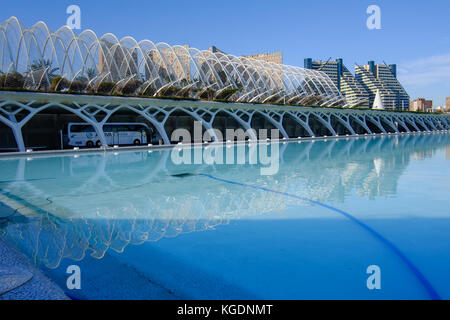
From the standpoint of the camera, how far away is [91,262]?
3721mm

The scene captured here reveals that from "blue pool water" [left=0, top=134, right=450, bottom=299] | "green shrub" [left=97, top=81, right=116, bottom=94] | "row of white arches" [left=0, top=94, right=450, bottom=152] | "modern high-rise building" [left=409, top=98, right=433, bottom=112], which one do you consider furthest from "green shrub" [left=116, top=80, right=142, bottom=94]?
"modern high-rise building" [left=409, top=98, right=433, bottom=112]

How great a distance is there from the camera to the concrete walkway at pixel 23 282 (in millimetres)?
2744

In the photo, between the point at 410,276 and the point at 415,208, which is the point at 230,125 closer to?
the point at 415,208

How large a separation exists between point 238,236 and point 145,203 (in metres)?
2.74

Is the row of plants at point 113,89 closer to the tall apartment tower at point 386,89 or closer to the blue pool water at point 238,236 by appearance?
the blue pool water at point 238,236

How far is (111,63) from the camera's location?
25.9 metres

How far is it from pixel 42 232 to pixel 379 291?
14.4 feet

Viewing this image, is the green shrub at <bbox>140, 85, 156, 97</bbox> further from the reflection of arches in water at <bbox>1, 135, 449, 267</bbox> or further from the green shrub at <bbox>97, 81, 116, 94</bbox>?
the reflection of arches in water at <bbox>1, 135, 449, 267</bbox>

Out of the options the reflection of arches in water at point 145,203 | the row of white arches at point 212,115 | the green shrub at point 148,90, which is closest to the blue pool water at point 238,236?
the reflection of arches in water at point 145,203

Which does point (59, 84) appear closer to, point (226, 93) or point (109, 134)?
point (109, 134)

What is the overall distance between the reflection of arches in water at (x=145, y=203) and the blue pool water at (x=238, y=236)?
26 mm

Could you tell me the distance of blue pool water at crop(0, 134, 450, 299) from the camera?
3.18m

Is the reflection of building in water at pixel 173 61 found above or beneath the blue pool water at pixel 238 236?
above
